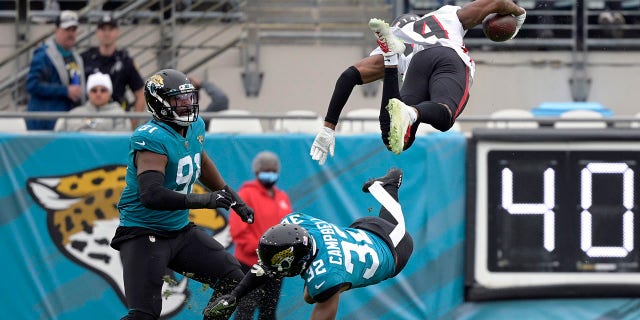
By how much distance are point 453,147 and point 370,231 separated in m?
2.42

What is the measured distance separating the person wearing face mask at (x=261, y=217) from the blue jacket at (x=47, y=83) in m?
2.10

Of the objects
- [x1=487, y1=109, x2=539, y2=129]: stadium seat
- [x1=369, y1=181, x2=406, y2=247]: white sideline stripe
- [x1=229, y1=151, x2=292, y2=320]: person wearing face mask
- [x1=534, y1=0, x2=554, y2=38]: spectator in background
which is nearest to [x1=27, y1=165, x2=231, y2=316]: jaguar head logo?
[x1=229, y1=151, x2=292, y2=320]: person wearing face mask

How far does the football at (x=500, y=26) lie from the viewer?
874 cm

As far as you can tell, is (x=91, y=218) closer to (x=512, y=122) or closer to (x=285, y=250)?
(x=285, y=250)

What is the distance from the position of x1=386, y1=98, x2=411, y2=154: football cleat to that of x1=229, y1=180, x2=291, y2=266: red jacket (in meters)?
2.65

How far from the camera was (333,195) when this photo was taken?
1116 centimetres

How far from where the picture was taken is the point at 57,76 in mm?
11719

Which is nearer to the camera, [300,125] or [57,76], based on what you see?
[300,125]

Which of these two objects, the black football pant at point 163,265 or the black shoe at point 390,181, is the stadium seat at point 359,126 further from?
the black football pant at point 163,265

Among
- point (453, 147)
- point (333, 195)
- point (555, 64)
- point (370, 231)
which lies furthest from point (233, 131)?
point (555, 64)

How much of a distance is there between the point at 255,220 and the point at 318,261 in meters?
1.94

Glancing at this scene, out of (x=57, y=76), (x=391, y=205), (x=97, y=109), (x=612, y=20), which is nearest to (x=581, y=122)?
(x=612, y=20)

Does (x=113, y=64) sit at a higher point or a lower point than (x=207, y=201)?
higher

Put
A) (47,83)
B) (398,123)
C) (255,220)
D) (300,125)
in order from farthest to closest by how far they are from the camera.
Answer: (47,83), (300,125), (255,220), (398,123)
